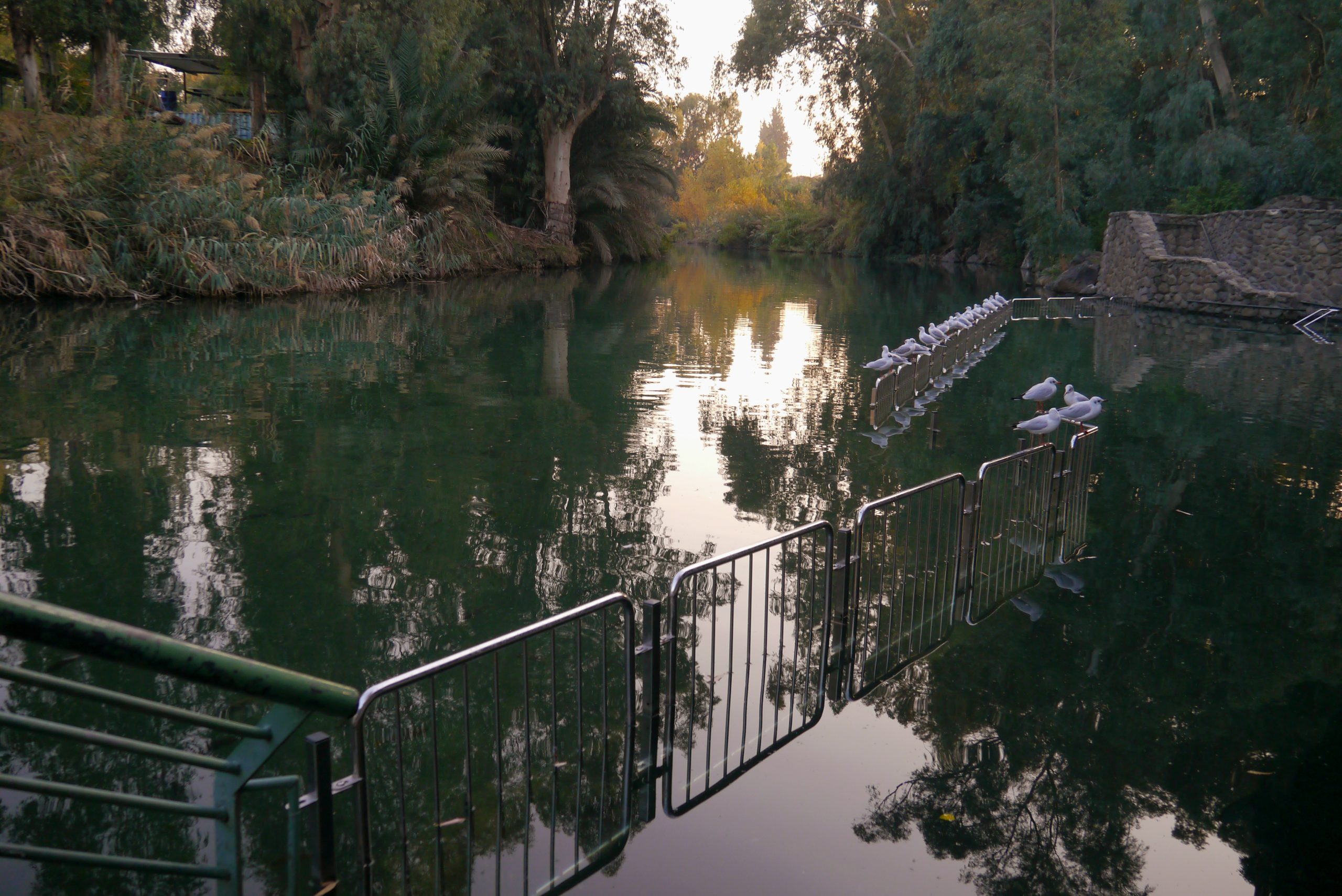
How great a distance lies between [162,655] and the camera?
1606mm

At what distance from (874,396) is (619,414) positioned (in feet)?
8.97

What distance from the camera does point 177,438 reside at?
359 inches

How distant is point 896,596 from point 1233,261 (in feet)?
85.2

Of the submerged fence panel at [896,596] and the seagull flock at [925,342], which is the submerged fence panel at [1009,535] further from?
the seagull flock at [925,342]

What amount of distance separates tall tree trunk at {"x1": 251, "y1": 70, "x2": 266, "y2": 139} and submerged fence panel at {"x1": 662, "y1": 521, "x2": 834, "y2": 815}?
27606 millimetres

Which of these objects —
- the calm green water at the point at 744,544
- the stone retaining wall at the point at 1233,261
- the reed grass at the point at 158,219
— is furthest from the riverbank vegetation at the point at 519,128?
the calm green water at the point at 744,544

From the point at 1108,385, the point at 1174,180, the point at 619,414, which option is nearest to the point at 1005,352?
the point at 1108,385

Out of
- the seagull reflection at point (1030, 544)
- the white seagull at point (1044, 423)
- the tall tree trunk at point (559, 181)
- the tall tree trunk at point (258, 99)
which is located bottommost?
the seagull reflection at point (1030, 544)

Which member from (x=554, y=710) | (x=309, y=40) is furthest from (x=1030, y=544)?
(x=309, y=40)

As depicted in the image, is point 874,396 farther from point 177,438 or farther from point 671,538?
point 177,438

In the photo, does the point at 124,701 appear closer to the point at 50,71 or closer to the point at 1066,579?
the point at 1066,579

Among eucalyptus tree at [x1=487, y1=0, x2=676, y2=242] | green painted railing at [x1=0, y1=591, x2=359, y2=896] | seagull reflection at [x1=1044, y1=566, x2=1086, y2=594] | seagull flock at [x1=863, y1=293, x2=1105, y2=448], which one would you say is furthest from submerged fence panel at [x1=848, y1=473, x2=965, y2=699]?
eucalyptus tree at [x1=487, y1=0, x2=676, y2=242]

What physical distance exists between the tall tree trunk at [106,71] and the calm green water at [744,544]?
25.2ft

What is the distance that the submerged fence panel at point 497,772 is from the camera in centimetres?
336
